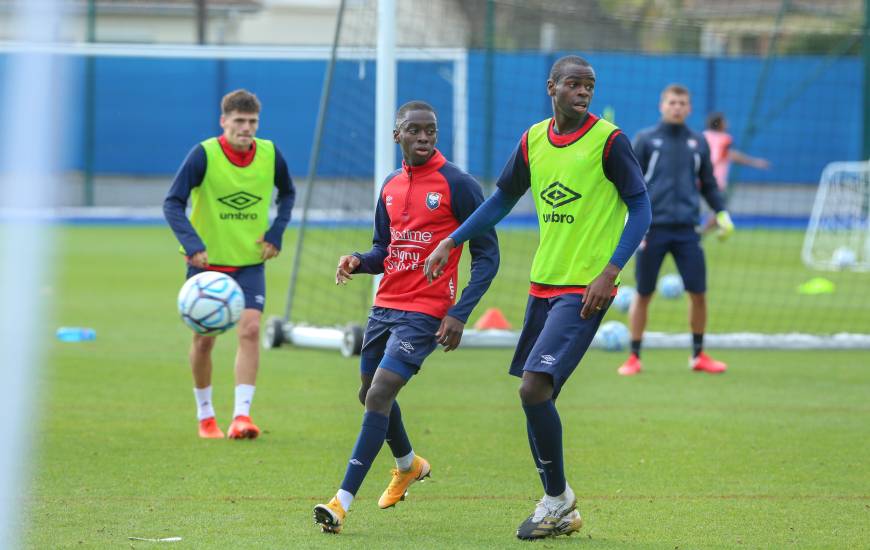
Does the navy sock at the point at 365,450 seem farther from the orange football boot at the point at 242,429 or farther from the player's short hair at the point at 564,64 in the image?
the orange football boot at the point at 242,429

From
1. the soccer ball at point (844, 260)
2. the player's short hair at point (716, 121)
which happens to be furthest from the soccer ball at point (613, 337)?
the soccer ball at point (844, 260)

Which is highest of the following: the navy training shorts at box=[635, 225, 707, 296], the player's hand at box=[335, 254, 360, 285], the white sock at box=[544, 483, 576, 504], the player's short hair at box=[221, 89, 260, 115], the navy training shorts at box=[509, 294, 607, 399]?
the player's short hair at box=[221, 89, 260, 115]

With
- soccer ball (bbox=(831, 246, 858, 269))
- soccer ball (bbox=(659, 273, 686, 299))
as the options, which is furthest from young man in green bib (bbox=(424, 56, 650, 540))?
soccer ball (bbox=(831, 246, 858, 269))

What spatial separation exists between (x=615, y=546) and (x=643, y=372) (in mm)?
5208

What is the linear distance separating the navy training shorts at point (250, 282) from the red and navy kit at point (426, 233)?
1950 millimetres

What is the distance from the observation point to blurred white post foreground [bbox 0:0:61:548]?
92.1 inches

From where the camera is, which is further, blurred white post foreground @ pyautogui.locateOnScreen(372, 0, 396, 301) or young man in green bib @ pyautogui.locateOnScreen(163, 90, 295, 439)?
blurred white post foreground @ pyautogui.locateOnScreen(372, 0, 396, 301)

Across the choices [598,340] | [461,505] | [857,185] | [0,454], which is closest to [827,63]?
[857,185]

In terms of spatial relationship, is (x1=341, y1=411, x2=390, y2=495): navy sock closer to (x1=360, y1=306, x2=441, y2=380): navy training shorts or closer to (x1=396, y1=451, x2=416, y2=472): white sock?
(x1=360, y1=306, x2=441, y2=380): navy training shorts

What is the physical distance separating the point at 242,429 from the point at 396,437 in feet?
5.82

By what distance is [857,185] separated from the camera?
893 inches

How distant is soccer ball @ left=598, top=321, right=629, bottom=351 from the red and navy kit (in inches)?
227

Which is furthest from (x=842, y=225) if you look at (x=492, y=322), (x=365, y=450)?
(x=365, y=450)

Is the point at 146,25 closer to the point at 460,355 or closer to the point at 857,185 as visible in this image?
the point at 857,185
